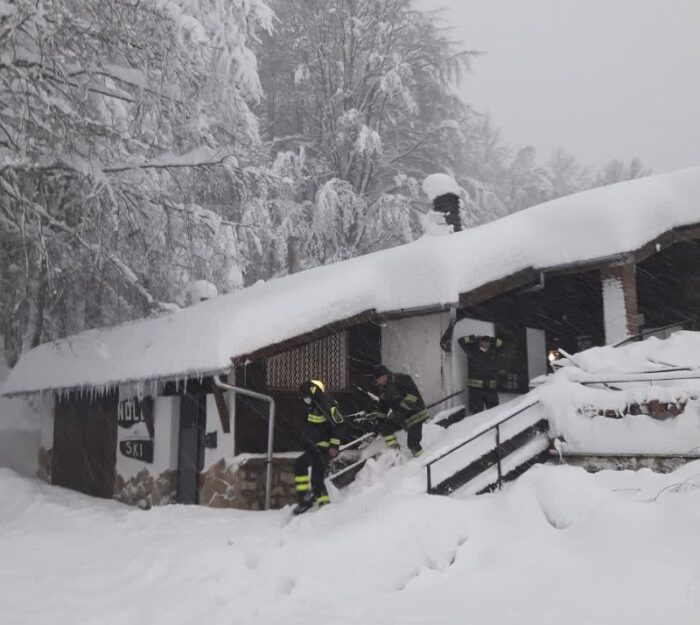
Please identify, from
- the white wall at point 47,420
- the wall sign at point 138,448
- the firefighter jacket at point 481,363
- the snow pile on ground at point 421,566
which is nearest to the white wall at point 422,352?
the firefighter jacket at point 481,363

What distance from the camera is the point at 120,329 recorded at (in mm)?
13203

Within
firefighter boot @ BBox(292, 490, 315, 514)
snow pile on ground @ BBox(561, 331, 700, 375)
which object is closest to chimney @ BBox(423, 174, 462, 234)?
snow pile on ground @ BBox(561, 331, 700, 375)

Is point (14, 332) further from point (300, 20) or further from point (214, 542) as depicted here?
point (300, 20)

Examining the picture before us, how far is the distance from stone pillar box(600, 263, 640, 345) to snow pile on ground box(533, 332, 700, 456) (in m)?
1.87

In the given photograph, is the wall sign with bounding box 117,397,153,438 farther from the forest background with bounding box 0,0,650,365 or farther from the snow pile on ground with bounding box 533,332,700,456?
the snow pile on ground with bounding box 533,332,700,456

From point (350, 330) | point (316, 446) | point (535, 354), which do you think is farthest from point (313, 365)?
point (535, 354)

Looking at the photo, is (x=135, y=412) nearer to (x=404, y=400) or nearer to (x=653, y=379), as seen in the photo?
(x=404, y=400)

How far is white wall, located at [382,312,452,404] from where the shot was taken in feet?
36.2

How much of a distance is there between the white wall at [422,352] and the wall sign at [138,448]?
4.54 m

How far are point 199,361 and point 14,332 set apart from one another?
31.8 feet

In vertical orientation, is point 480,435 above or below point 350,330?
below

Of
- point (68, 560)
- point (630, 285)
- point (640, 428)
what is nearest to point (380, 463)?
point (640, 428)

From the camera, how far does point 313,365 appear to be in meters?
11.2

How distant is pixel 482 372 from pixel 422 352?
47.4 inches
